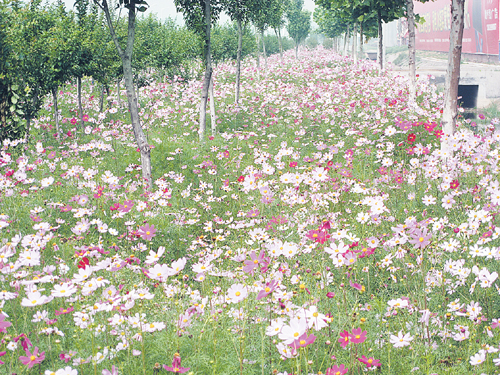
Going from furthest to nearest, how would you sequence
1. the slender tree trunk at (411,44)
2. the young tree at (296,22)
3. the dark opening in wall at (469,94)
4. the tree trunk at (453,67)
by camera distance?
the young tree at (296,22)
the dark opening in wall at (469,94)
the slender tree trunk at (411,44)
the tree trunk at (453,67)

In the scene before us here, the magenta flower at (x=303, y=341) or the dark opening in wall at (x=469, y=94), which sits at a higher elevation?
the dark opening in wall at (x=469, y=94)

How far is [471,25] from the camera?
2914 cm

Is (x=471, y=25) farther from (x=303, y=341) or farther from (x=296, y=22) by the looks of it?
(x=303, y=341)

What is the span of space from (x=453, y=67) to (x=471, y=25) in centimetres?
2791

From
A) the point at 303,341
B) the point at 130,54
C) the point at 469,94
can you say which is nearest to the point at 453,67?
the point at 130,54

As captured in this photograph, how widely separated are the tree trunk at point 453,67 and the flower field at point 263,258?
706 millimetres

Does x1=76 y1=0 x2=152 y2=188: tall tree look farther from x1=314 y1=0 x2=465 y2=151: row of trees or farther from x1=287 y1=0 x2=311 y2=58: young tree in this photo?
x1=287 y1=0 x2=311 y2=58: young tree

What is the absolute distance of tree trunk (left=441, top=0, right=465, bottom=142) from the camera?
6.36 metres

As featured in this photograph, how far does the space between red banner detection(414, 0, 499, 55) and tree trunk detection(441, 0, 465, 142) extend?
23112mm

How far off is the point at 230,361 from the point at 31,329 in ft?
5.23

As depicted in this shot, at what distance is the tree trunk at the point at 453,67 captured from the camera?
20.9 feet

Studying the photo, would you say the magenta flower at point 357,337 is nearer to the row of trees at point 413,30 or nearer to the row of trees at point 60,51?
the row of trees at point 413,30

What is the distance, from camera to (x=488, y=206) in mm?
4078

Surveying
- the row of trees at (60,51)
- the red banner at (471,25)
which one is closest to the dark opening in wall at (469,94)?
the red banner at (471,25)
